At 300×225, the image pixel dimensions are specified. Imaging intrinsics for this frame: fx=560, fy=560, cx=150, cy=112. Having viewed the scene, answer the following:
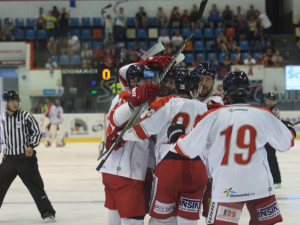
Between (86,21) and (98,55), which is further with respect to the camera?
(86,21)

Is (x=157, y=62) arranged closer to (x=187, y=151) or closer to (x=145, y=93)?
(x=145, y=93)

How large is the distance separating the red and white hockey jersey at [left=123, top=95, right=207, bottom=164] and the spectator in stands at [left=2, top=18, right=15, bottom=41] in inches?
579

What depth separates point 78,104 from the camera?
46.3 feet

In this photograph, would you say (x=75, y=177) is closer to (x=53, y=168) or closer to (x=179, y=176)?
(x=53, y=168)

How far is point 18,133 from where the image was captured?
16.7 ft

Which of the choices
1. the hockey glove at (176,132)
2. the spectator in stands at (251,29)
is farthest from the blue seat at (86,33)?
the hockey glove at (176,132)

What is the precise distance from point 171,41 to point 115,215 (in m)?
14.4

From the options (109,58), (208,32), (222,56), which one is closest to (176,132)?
(109,58)

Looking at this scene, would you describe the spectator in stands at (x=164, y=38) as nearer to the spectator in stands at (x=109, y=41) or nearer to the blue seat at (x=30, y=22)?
the spectator in stands at (x=109, y=41)

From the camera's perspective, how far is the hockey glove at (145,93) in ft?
10.2

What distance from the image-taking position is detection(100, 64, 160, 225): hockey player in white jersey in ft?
10.9

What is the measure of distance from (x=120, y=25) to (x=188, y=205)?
15.0 meters

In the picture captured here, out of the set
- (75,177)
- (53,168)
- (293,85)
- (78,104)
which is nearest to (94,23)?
(78,104)

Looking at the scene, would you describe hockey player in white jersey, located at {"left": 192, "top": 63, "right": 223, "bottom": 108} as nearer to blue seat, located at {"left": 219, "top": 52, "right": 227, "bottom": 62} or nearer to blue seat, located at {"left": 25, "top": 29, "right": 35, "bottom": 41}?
blue seat, located at {"left": 219, "top": 52, "right": 227, "bottom": 62}
